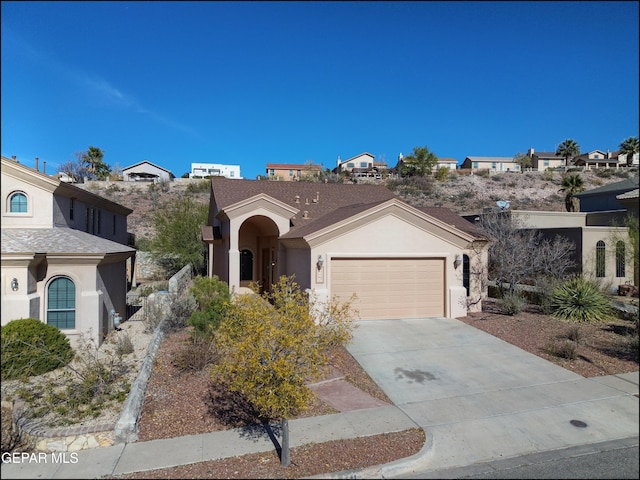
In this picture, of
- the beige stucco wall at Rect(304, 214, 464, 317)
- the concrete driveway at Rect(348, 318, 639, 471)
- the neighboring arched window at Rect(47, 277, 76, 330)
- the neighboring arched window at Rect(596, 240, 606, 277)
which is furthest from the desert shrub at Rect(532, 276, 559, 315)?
the neighboring arched window at Rect(47, 277, 76, 330)

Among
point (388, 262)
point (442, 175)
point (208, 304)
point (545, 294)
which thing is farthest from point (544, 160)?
point (208, 304)

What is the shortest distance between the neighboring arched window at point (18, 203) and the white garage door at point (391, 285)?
10670mm

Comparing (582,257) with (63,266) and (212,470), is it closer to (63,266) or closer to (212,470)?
(212,470)

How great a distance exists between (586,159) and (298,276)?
251ft

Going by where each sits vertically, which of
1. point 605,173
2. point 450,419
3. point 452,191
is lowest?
point 450,419

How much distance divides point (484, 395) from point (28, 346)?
24.6 ft

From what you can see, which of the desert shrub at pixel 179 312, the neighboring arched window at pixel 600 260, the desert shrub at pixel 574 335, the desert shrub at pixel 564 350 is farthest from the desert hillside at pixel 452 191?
the desert shrub at pixel 564 350

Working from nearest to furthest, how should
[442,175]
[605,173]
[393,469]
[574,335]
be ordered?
[393,469], [574,335], [605,173], [442,175]

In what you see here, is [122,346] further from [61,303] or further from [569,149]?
[569,149]

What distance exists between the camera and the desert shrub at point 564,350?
9.30m

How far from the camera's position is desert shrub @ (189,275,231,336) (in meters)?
11.2

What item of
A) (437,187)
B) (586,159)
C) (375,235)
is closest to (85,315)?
(375,235)

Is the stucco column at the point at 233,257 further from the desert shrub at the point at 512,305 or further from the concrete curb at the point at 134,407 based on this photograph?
the desert shrub at the point at 512,305

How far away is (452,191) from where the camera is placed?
58.8 metres
